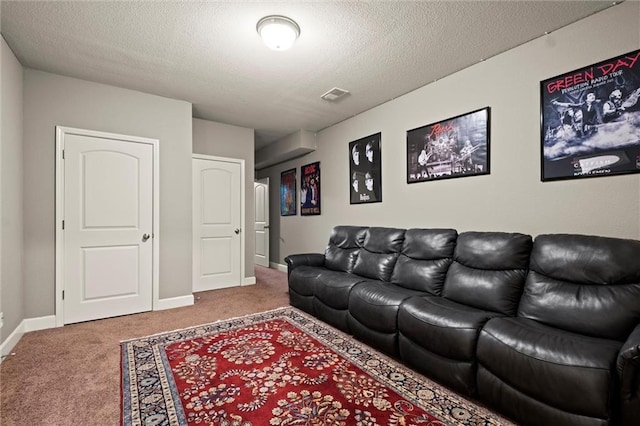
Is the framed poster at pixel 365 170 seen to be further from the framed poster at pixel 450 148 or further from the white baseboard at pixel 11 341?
the white baseboard at pixel 11 341

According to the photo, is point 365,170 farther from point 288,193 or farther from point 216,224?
point 216,224

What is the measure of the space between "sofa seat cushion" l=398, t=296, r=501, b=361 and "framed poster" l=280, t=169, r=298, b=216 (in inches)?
154

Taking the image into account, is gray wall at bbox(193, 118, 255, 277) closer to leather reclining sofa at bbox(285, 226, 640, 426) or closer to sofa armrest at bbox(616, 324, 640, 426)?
leather reclining sofa at bbox(285, 226, 640, 426)

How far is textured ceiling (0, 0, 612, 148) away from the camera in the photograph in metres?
2.16

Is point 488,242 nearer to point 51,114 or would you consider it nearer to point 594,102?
point 594,102

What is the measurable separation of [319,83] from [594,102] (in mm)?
2443

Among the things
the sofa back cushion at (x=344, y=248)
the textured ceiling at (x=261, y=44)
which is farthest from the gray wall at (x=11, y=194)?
the sofa back cushion at (x=344, y=248)

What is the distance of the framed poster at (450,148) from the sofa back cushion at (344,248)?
95 centimetres

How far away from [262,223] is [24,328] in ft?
14.6

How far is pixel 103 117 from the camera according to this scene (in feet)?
11.2

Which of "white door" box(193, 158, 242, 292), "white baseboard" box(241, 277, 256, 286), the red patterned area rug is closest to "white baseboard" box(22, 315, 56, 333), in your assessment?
the red patterned area rug

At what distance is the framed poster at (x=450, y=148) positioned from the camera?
113 inches

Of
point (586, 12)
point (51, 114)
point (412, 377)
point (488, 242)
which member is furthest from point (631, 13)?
point (51, 114)

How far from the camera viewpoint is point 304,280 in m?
3.45
